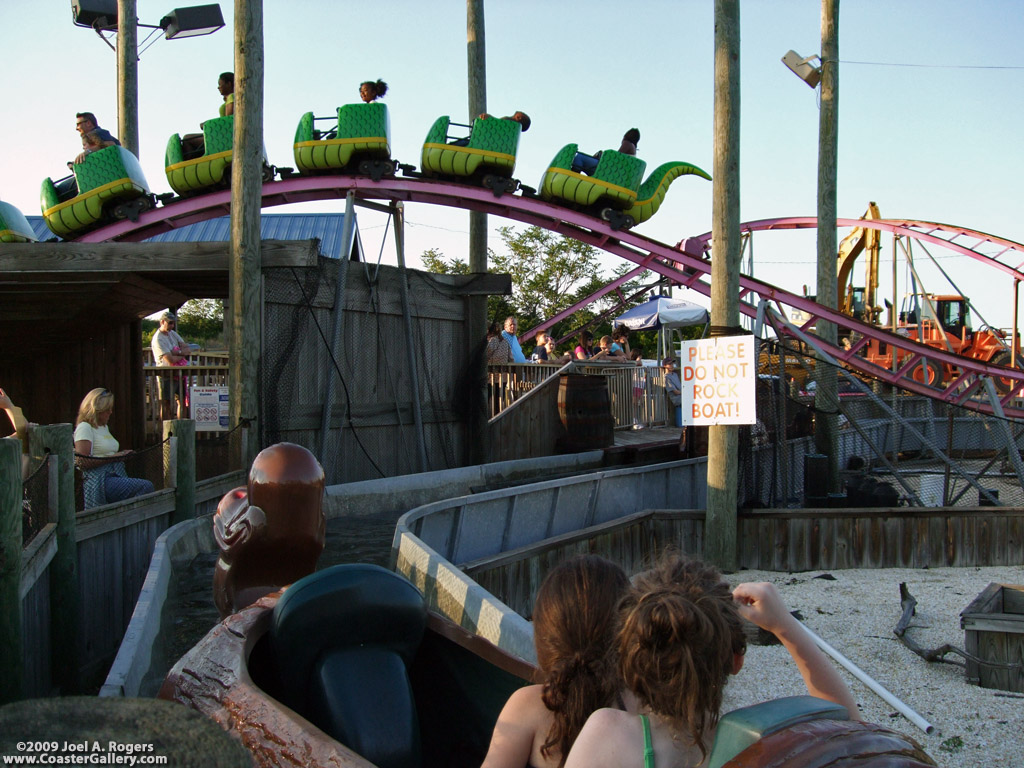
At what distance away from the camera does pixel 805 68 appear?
1374cm

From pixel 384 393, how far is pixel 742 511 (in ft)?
14.6

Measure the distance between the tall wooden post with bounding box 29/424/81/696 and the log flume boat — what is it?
2.50 meters

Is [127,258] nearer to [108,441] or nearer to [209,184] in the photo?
[108,441]

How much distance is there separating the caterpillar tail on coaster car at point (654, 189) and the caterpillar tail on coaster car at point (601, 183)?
0.21 m

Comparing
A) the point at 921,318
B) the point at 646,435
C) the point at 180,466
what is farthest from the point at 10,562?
the point at 921,318

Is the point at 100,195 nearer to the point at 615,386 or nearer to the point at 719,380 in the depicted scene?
the point at 719,380

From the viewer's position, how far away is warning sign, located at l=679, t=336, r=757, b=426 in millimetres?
9086

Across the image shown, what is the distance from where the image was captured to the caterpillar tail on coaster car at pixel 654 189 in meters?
Answer: 13.5

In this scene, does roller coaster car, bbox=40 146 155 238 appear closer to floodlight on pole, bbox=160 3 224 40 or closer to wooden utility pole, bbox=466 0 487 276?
floodlight on pole, bbox=160 3 224 40

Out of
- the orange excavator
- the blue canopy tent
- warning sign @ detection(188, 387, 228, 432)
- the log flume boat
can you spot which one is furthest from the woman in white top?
the orange excavator

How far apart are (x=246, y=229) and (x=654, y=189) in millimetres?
6813

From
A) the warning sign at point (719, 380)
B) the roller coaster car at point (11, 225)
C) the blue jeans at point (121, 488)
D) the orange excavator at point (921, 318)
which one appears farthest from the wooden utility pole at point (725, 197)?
the orange excavator at point (921, 318)

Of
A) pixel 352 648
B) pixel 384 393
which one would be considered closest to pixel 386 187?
pixel 384 393

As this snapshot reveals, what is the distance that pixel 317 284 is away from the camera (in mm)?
10078
